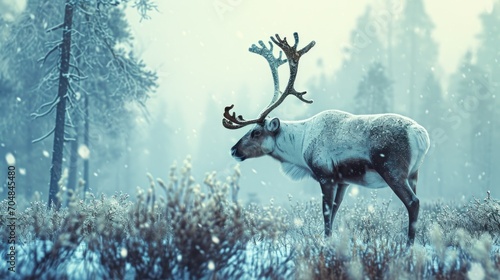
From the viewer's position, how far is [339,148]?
6.58 metres

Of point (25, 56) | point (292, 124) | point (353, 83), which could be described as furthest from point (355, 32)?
point (292, 124)

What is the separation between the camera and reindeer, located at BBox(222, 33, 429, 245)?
20.1 feet

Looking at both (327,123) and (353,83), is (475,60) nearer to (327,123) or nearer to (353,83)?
(353,83)

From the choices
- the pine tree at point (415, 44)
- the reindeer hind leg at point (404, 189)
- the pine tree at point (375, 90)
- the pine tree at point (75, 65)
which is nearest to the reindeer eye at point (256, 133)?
the reindeer hind leg at point (404, 189)

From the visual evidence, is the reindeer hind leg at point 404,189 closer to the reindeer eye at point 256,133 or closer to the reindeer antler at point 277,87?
the reindeer antler at point 277,87

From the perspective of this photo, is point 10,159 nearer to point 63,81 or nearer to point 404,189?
point 63,81

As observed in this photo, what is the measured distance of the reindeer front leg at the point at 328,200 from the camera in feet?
21.5

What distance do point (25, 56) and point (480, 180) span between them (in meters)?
30.7

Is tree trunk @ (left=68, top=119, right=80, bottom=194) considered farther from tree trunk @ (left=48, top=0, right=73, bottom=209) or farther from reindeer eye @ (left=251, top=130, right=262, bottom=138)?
reindeer eye @ (left=251, top=130, right=262, bottom=138)

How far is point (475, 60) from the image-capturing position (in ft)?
120

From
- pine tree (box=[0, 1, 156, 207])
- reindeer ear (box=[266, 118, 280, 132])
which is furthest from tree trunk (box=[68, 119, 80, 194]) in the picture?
reindeer ear (box=[266, 118, 280, 132])

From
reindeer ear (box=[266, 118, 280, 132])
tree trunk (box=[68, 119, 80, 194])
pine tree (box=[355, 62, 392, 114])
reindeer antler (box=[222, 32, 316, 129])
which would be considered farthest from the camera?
pine tree (box=[355, 62, 392, 114])

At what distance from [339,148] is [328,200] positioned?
0.75m

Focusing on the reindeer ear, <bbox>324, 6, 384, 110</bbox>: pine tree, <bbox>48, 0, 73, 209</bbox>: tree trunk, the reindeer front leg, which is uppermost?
<bbox>324, 6, 384, 110</bbox>: pine tree
